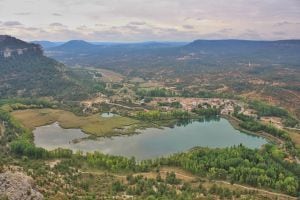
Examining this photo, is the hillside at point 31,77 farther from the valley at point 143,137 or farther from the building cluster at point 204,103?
the building cluster at point 204,103

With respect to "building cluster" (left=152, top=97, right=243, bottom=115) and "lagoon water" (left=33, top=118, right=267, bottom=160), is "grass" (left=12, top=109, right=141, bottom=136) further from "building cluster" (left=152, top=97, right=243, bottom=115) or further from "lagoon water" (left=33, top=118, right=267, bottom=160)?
"building cluster" (left=152, top=97, right=243, bottom=115)

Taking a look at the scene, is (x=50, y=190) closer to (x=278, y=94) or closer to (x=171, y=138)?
(x=171, y=138)

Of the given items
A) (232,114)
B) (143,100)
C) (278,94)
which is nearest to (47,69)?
(143,100)

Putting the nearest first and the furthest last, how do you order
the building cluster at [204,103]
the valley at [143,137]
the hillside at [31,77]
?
1. the valley at [143,137]
2. the building cluster at [204,103]
3. the hillside at [31,77]

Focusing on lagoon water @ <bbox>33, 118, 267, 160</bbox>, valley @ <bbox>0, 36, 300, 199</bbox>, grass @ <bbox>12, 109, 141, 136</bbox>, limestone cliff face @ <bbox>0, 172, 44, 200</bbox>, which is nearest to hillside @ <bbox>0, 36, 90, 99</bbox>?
valley @ <bbox>0, 36, 300, 199</bbox>

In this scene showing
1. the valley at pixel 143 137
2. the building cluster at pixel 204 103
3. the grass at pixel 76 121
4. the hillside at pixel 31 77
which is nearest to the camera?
the valley at pixel 143 137

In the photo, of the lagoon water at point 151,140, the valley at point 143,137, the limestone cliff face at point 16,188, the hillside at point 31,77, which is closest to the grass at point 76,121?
the valley at point 143,137
